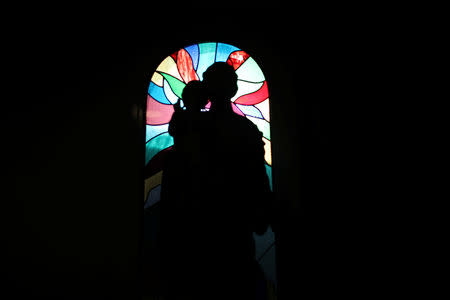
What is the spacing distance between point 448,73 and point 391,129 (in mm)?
332

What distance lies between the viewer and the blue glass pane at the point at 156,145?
1407mm

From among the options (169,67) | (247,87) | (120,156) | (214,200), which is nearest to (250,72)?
(247,87)

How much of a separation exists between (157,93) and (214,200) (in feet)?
2.74

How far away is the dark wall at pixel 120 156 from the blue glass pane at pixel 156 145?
0.04m

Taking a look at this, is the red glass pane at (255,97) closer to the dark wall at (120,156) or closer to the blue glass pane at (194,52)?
the dark wall at (120,156)

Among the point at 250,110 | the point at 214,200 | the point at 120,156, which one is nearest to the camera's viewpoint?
the point at 214,200

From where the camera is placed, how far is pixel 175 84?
150 cm

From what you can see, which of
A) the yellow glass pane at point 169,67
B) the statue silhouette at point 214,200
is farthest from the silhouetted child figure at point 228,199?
the yellow glass pane at point 169,67

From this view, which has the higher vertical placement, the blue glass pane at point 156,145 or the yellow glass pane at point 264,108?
the yellow glass pane at point 264,108

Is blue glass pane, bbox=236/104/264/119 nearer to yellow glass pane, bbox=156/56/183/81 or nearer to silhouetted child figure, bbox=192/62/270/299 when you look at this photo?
yellow glass pane, bbox=156/56/183/81

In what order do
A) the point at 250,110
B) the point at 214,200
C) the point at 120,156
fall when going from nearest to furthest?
the point at 214,200
the point at 120,156
the point at 250,110

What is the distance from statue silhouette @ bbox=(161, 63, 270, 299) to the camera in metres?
0.78

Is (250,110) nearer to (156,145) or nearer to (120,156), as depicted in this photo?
(156,145)

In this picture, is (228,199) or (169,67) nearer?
(228,199)
